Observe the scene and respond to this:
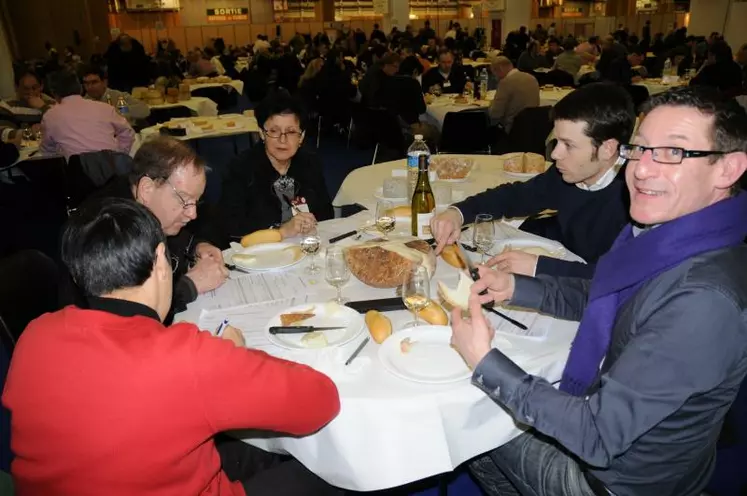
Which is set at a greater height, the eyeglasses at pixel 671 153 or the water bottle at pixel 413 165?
the eyeglasses at pixel 671 153

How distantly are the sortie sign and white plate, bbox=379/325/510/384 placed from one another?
2120cm

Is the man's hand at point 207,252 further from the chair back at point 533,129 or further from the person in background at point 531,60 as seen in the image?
the person in background at point 531,60

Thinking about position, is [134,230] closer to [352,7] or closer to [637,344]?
[637,344]

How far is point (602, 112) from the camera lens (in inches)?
83.2

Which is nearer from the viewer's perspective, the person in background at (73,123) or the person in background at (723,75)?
the person in background at (73,123)

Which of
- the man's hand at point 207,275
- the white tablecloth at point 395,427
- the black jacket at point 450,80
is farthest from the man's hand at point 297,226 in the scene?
the black jacket at point 450,80

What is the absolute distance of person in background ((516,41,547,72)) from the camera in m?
9.83

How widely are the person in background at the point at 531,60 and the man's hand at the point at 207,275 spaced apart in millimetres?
8961

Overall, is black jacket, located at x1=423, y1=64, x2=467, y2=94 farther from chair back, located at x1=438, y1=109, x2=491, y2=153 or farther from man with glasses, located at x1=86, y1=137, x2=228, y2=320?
man with glasses, located at x1=86, y1=137, x2=228, y2=320

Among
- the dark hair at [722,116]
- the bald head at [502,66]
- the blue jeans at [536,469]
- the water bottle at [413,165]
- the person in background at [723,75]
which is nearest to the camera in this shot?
the dark hair at [722,116]

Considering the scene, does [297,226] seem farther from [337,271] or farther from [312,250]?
[337,271]

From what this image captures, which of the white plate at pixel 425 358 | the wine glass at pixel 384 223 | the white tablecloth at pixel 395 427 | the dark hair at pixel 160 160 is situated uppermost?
the dark hair at pixel 160 160

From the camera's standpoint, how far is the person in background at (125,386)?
100cm

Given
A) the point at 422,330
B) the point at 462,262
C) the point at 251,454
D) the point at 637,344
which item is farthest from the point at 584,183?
the point at 251,454
